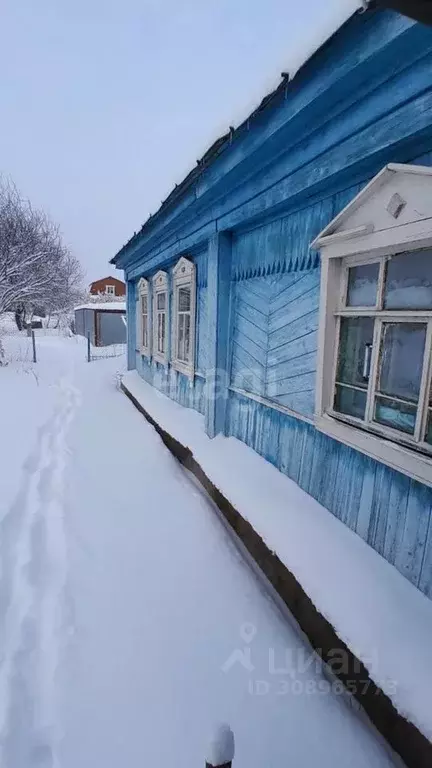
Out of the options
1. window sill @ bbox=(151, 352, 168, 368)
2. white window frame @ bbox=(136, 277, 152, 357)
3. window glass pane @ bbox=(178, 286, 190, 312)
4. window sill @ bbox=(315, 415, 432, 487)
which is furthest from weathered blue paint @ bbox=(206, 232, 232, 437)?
white window frame @ bbox=(136, 277, 152, 357)

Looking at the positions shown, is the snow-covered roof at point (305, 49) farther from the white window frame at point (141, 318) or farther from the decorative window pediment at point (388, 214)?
the white window frame at point (141, 318)

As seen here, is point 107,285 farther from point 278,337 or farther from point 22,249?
point 278,337

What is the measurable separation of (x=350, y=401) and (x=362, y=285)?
0.75 m

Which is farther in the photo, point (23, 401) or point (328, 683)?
point (23, 401)

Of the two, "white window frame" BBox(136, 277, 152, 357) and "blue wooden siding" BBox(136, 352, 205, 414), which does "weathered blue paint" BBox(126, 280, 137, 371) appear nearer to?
"white window frame" BBox(136, 277, 152, 357)

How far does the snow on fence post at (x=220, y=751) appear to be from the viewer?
41.3 inches

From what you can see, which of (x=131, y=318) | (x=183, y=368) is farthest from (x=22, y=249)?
(x=183, y=368)

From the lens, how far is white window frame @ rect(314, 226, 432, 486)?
190 cm

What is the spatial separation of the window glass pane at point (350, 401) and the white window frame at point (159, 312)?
13.9 feet

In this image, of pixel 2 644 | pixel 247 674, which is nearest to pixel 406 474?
pixel 247 674

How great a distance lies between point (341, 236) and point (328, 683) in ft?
8.11

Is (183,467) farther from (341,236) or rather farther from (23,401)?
(23,401)

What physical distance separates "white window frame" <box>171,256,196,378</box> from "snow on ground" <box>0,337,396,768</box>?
2.08 metres

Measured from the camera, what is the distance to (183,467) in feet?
15.1
